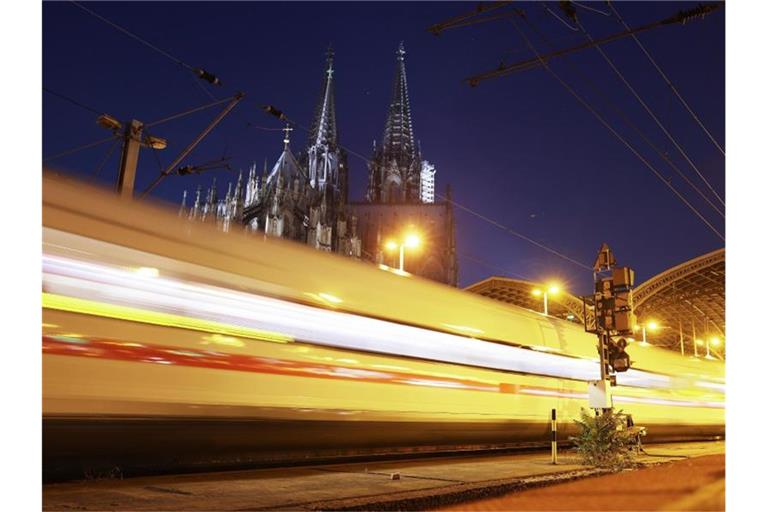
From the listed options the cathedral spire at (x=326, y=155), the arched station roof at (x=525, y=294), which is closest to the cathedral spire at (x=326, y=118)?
the cathedral spire at (x=326, y=155)

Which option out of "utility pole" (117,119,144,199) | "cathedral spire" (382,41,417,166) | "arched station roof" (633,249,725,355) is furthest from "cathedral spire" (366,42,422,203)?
"utility pole" (117,119,144,199)

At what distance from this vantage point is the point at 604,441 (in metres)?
10.8

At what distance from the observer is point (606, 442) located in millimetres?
10773

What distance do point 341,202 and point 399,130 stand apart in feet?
92.2

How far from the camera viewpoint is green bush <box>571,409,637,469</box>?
34.8 ft

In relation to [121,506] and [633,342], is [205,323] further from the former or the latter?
[633,342]

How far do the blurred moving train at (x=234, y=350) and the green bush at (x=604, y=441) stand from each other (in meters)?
1.55

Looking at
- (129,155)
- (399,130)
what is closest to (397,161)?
(399,130)

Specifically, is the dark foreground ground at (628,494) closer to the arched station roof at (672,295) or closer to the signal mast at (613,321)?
the signal mast at (613,321)

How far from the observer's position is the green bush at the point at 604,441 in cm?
1061

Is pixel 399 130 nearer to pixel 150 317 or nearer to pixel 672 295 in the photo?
pixel 672 295
